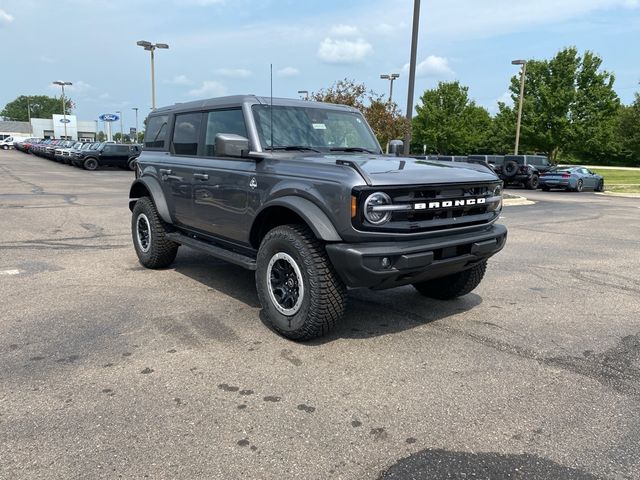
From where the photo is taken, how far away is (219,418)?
303cm

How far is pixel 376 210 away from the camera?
3.69 meters

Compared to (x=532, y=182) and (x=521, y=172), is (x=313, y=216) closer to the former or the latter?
(x=521, y=172)

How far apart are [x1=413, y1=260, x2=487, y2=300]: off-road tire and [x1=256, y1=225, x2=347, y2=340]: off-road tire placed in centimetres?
157

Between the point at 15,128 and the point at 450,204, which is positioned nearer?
the point at 450,204

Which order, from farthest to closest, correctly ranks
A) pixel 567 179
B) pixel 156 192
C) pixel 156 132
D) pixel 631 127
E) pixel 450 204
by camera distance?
pixel 631 127, pixel 567 179, pixel 156 132, pixel 156 192, pixel 450 204

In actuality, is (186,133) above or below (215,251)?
above

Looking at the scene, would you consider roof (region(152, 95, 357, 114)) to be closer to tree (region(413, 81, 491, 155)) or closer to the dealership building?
tree (region(413, 81, 491, 155))

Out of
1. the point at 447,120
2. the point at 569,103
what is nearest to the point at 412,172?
the point at 569,103

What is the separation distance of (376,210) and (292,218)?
94 cm

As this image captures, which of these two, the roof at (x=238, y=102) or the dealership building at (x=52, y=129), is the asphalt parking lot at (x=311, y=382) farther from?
the dealership building at (x=52, y=129)

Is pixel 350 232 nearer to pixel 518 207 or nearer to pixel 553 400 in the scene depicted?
pixel 553 400

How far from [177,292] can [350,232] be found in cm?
255

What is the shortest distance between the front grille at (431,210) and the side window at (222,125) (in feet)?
5.65

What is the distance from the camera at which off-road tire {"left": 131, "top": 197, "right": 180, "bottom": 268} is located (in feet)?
20.2
